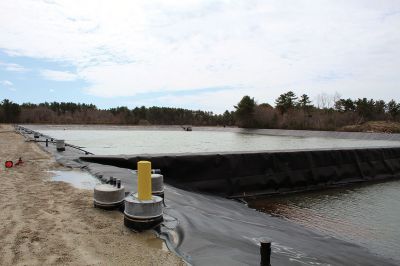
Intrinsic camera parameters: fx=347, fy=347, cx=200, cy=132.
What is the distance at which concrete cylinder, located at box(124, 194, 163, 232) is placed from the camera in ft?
11.7

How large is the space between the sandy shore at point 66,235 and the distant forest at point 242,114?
43.9 meters

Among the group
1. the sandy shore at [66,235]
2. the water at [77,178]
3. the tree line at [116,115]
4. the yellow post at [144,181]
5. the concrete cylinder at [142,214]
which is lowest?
the sandy shore at [66,235]

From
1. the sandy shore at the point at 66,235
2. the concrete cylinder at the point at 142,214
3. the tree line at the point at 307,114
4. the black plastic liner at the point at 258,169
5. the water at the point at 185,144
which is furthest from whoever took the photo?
the tree line at the point at 307,114

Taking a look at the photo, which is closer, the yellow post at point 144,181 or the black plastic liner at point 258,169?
the yellow post at point 144,181

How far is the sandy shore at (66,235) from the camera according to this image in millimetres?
2893

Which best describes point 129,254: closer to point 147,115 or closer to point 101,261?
point 101,261

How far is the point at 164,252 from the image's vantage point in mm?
3092

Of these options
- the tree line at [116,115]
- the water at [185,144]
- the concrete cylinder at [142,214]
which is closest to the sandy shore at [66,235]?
the concrete cylinder at [142,214]

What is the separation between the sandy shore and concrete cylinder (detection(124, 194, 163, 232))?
0.09 meters

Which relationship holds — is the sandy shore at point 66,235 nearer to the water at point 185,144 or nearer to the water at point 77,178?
the water at point 77,178

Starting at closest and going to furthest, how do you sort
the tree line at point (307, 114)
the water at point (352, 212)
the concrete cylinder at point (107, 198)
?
the concrete cylinder at point (107, 198), the water at point (352, 212), the tree line at point (307, 114)

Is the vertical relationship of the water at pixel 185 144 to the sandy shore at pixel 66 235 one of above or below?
Answer: below

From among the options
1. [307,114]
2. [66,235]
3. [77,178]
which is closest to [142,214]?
[66,235]

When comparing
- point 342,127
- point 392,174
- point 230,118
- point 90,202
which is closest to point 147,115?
point 230,118
